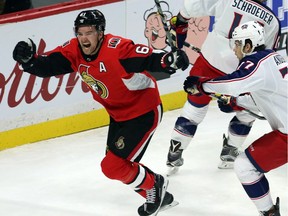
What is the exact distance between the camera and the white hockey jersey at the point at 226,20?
17.3ft

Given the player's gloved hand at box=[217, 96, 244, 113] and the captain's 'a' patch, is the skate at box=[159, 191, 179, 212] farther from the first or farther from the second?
the captain's 'a' patch

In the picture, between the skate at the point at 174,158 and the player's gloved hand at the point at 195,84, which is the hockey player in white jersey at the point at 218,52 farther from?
the player's gloved hand at the point at 195,84

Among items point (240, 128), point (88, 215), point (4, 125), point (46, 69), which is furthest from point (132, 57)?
point (4, 125)

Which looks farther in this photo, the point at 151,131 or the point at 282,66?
the point at 151,131

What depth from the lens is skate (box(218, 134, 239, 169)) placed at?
5781mm

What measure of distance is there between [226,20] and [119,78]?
94cm

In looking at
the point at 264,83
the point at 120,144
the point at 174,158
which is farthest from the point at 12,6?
the point at 264,83

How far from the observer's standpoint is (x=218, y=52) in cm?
549

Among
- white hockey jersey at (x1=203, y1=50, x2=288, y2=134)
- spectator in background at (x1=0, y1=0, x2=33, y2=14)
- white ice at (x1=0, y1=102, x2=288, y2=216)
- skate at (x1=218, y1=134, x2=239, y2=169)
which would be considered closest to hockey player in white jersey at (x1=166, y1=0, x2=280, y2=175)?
skate at (x1=218, y1=134, x2=239, y2=169)

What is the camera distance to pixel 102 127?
6.55m

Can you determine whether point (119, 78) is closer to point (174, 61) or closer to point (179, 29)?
point (174, 61)

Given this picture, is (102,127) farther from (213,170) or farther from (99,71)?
(99,71)

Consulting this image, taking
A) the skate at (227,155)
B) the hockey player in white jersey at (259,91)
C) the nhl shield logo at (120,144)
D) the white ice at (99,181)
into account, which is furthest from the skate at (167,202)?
the skate at (227,155)

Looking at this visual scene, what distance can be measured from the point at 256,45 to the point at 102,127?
218 centimetres
